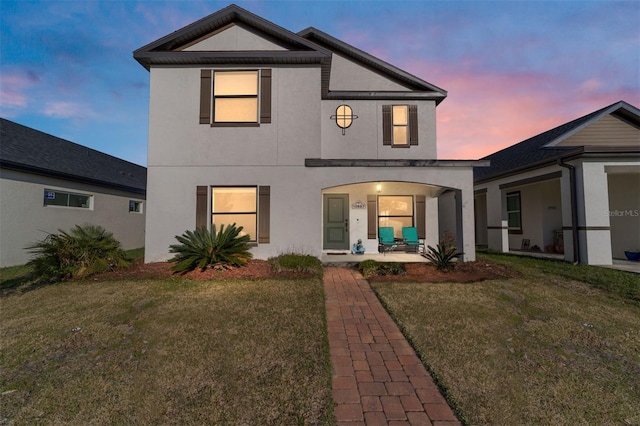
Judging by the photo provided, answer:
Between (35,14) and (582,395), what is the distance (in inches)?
666

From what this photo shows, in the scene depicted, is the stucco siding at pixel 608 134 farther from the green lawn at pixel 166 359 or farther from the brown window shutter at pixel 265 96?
the green lawn at pixel 166 359

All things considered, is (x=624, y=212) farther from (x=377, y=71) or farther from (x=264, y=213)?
(x=264, y=213)

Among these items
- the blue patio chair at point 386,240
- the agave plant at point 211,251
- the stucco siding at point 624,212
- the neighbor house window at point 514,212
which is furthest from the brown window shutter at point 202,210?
the stucco siding at point 624,212

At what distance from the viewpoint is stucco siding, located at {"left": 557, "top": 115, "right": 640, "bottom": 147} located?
10828mm

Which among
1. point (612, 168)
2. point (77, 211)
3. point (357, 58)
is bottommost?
point (77, 211)

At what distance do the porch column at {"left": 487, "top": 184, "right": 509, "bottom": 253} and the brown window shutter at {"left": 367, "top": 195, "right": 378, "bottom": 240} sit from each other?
21.1ft

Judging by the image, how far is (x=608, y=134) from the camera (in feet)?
36.0

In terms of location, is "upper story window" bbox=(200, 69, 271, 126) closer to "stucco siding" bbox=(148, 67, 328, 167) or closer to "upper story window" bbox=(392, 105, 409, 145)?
Answer: "stucco siding" bbox=(148, 67, 328, 167)

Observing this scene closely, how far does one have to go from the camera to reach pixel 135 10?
31.2ft

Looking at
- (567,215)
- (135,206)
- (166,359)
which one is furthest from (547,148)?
(135,206)

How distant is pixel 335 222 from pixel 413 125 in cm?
491

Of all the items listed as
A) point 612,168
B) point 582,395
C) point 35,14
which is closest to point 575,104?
point 612,168

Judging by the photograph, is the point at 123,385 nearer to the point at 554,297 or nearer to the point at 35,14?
the point at 554,297

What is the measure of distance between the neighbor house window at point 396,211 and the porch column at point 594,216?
216 inches
